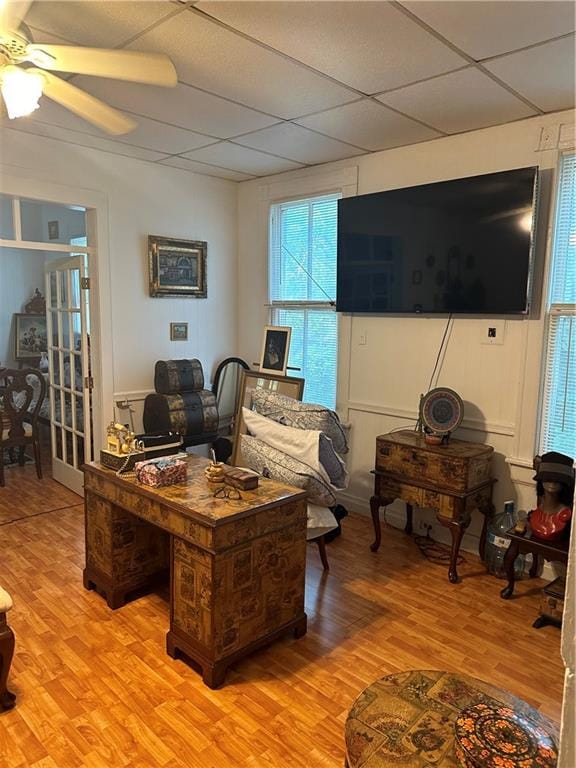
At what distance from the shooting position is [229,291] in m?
5.02

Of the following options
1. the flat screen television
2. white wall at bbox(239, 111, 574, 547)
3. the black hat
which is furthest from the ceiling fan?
the black hat

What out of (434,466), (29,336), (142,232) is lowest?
(434,466)

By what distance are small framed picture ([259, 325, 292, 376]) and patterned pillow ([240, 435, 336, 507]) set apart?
120 centimetres

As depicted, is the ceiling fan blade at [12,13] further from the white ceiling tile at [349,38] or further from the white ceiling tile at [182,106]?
the white ceiling tile at [182,106]

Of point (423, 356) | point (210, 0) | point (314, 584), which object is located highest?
point (210, 0)

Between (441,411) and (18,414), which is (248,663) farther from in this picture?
(18,414)

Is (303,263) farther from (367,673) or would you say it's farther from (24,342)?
(24,342)

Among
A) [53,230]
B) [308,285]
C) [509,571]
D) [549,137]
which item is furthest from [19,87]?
[53,230]

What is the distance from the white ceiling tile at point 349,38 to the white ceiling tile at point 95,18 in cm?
22

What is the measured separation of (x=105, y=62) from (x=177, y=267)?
103 inches

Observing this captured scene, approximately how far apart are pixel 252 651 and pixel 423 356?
7.46 feet

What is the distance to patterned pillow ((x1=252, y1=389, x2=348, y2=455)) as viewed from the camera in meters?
3.14

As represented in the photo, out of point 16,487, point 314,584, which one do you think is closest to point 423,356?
point 314,584

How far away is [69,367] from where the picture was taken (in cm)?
451
